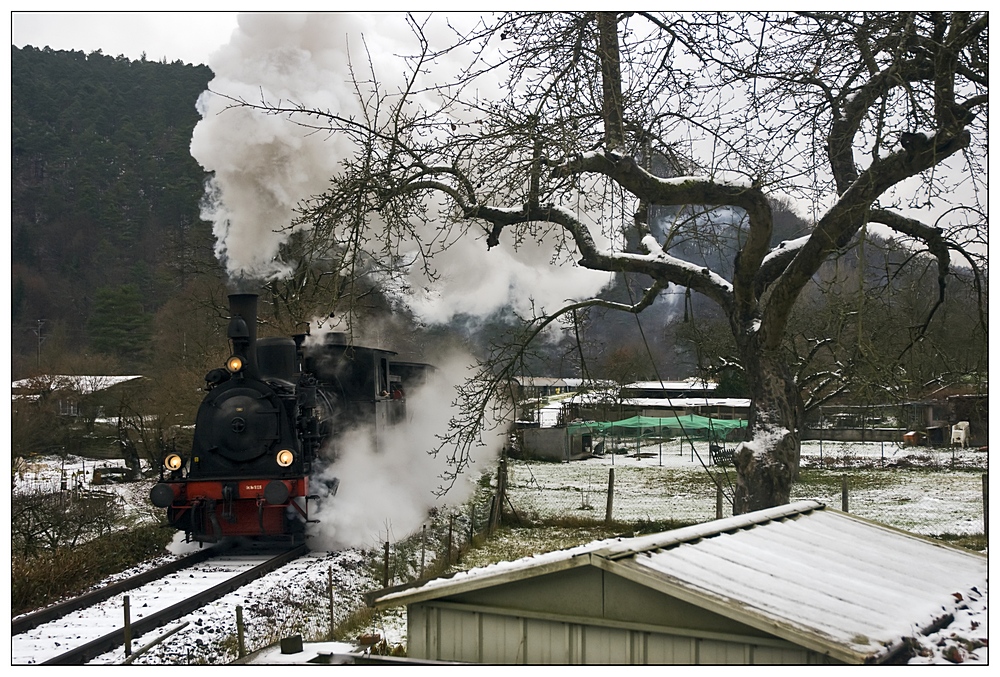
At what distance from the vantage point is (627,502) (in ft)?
61.3

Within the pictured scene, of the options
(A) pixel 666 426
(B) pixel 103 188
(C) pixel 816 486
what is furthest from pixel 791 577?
(A) pixel 666 426

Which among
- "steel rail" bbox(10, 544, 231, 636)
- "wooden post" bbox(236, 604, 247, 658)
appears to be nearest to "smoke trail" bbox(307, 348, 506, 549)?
"steel rail" bbox(10, 544, 231, 636)

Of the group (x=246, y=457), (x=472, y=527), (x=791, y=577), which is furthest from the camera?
(x=472, y=527)

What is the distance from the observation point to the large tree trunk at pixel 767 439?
7125 mm

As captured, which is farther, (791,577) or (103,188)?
(103,188)

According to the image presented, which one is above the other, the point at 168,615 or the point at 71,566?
the point at 71,566

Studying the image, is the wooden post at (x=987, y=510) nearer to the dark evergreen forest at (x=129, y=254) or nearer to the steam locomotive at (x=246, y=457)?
the dark evergreen forest at (x=129, y=254)

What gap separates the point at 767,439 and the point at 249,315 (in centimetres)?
847

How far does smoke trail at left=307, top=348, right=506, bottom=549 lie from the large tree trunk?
4995 mm

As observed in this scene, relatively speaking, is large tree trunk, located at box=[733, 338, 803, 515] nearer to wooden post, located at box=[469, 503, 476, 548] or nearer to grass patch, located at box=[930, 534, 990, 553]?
grass patch, located at box=[930, 534, 990, 553]

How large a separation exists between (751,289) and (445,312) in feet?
50.3

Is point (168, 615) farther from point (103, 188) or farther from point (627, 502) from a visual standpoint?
point (103, 188)

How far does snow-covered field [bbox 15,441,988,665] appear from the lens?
8.10 m

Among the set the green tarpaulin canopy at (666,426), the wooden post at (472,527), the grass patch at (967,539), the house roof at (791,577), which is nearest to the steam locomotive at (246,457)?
the wooden post at (472,527)
